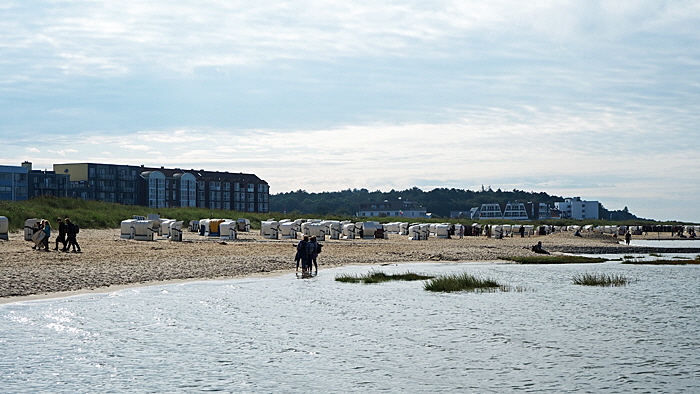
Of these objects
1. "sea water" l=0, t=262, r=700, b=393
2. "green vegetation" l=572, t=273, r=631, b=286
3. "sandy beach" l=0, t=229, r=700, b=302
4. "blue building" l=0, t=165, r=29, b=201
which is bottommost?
"sea water" l=0, t=262, r=700, b=393

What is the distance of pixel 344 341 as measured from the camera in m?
17.9

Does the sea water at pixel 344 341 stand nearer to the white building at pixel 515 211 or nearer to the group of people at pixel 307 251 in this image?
the group of people at pixel 307 251

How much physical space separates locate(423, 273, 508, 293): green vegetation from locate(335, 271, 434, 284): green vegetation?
5.90 ft

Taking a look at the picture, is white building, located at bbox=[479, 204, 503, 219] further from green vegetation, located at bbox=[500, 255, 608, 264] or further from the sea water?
the sea water

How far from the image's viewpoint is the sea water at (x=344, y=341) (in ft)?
45.2

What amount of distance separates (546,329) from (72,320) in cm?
1309

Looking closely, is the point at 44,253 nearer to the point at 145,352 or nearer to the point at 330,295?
the point at 330,295

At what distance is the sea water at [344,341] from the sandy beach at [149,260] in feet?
6.87

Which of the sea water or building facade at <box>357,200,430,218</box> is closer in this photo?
the sea water

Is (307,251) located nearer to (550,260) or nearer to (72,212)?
(550,260)

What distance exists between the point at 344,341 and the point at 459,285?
Answer: 39.2 feet

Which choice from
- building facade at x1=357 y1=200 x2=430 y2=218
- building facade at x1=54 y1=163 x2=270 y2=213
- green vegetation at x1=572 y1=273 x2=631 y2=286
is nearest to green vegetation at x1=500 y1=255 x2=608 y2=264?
green vegetation at x1=572 y1=273 x2=631 y2=286

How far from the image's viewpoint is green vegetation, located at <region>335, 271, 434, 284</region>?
1193 inches

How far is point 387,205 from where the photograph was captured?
603 ft
